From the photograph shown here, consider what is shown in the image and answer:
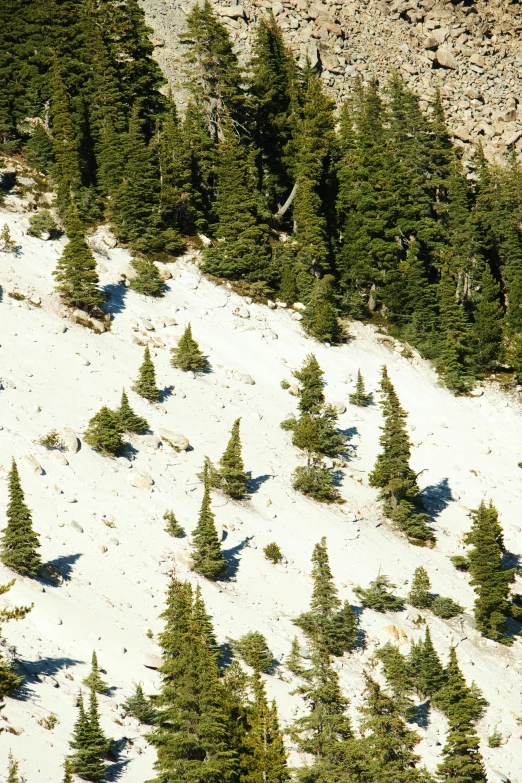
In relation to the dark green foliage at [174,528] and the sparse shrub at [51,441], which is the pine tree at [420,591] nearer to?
the dark green foliage at [174,528]

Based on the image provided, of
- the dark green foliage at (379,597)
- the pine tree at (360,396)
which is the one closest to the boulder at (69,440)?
the dark green foliage at (379,597)

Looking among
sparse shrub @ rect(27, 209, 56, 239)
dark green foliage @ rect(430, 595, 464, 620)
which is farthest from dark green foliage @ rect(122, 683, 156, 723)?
sparse shrub @ rect(27, 209, 56, 239)

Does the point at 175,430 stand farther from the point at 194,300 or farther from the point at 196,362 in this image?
the point at 194,300

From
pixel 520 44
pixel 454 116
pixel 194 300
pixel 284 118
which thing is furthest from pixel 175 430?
pixel 520 44

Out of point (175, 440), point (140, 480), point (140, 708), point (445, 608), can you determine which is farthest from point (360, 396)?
point (140, 708)

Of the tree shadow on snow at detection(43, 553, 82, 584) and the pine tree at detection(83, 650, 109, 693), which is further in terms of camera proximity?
the tree shadow on snow at detection(43, 553, 82, 584)

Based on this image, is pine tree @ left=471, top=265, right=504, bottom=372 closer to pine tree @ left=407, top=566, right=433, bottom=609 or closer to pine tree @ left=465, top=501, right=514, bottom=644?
pine tree @ left=465, top=501, right=514, bottom=644

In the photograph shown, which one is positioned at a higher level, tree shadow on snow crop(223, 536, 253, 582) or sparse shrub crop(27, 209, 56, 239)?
sparse shrub crop(27, 209, 56, 239)
